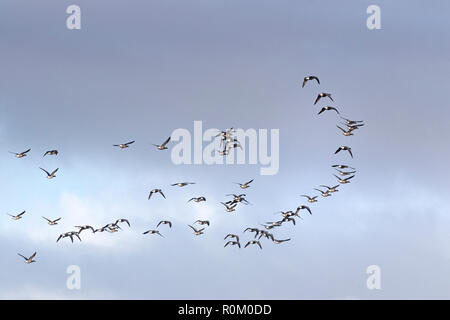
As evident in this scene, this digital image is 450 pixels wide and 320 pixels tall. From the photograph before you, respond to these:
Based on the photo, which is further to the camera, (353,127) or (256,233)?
(256,233)

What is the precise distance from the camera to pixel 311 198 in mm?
187750

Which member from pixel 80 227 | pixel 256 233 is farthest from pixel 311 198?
pixel 80 227
